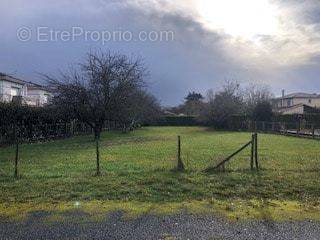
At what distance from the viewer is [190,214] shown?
7527mm

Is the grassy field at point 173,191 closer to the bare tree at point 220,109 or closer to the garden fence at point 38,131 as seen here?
the garden fence at point 38,131

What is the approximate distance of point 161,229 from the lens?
6.60m

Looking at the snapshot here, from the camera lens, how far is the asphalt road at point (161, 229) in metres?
6.23

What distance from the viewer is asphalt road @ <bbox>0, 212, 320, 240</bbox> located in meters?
6.23

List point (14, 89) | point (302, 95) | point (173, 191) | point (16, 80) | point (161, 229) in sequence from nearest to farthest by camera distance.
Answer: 1. point (161, 229)
2. point (173, 191)
3. point (14, 89)
4. point (16, 80)
5. point (302, 95)

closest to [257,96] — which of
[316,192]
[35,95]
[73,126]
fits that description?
[35,95]

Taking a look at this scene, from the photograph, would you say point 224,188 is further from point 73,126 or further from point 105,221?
point 73,126

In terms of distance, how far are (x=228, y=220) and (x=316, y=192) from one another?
3200 mm

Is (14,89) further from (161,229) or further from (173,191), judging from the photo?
(161,229)

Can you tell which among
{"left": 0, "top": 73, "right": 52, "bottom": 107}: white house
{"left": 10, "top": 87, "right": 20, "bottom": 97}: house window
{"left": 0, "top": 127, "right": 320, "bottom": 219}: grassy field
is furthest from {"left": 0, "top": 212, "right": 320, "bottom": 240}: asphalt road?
{"left": 10, "top": 87, "right": 20, "bottom": 97}: house window

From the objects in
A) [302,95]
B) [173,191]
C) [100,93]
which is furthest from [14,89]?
[302,95]

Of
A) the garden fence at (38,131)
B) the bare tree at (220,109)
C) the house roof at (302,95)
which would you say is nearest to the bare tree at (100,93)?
the garden fence at (38,131)

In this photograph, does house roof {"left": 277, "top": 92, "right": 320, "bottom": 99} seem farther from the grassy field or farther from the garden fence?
the grassy field

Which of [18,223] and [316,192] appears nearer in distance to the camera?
[18,223]
